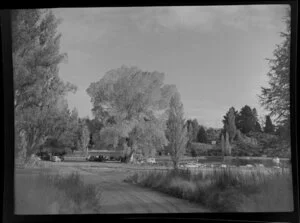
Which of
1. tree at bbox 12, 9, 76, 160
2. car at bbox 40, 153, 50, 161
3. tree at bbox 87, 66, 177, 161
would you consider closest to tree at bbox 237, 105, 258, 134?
tree at bbox 87, 66, 177, 161

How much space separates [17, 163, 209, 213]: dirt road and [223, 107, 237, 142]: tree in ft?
2.25

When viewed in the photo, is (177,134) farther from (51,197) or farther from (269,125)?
(51,197)

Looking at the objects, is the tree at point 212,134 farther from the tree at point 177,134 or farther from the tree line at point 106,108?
the tree at point 177,134

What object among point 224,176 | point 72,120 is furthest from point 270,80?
point 72,120

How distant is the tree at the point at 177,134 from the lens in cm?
300

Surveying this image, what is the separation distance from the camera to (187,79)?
3.01 metres

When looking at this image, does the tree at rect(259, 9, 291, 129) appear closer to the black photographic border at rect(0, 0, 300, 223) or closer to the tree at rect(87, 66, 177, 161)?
the black photographic border at rect(0, 0, 300, 223)

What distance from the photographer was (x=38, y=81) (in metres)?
3.00

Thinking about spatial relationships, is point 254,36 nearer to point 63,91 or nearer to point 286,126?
point 286,126

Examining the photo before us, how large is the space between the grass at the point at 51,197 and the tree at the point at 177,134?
736 mm

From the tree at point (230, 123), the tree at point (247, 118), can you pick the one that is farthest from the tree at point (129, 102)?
the tree at point (247, 118)

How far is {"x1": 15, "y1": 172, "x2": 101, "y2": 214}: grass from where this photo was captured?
2928 mm

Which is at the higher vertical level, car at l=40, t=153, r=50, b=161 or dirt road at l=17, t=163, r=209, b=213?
car at l=40, t=153, r=50, b=161

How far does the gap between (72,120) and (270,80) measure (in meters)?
→ 1.73
